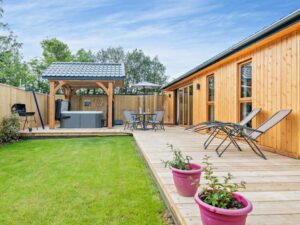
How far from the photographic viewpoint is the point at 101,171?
388cm

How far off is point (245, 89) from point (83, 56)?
17412 mm

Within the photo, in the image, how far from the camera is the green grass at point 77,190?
7.39 ft

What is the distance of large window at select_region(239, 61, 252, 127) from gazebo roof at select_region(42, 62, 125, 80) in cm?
491

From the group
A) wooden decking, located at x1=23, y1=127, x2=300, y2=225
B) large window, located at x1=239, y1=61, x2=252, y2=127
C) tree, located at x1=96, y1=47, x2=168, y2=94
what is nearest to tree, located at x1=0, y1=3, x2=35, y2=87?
tree, located at x1=96, y1=47, x2=168, y2=94

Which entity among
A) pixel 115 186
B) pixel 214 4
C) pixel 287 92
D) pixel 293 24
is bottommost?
pixel 115 186

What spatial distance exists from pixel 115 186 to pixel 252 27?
45.5 ft

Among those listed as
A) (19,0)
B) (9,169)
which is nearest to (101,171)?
(9,169)

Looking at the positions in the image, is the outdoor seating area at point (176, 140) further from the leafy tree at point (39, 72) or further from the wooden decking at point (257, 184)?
the leafy tree at point (39, 72)

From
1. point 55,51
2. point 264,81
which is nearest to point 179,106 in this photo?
point 264,81

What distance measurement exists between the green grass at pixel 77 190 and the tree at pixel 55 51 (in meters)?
16.4

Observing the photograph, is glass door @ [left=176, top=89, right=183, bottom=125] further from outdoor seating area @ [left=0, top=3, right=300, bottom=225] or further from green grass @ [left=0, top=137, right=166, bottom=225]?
green grass @ [left=0, top=137, right=166, bottom=225]

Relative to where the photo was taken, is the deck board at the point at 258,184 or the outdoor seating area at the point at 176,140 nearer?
the deck board at the point at 258,184

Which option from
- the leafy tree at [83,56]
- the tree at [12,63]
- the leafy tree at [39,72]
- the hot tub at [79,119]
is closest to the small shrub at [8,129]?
the hot tub at [79,119]

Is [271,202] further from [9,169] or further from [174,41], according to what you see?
[174,41]
